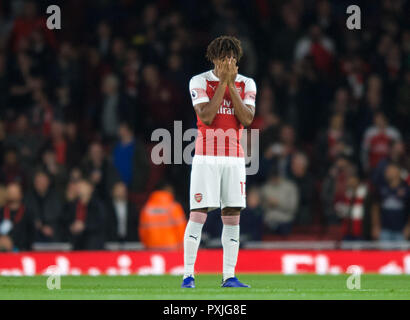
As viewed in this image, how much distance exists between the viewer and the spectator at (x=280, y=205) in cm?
1642

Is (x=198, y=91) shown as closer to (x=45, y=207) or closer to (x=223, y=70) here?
(x=223, y=70)

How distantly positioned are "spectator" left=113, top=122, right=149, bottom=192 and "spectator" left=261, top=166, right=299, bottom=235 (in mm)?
2166

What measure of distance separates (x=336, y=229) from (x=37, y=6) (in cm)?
734

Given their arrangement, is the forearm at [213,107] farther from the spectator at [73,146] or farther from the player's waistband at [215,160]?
the spectator at [73,146]

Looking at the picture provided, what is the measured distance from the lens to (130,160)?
17.1 metres

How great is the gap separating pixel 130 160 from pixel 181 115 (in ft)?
5.02

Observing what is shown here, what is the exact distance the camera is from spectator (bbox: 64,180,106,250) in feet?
50.5

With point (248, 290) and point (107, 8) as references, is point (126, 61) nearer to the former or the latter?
point (107, 8)

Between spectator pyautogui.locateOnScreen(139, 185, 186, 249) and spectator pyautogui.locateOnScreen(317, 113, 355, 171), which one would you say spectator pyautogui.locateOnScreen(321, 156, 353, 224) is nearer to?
spectator pyautogui.locateOnScreen(317, 113, 355, 171)

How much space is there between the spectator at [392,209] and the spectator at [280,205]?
141 centimetres

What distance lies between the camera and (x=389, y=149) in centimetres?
1700

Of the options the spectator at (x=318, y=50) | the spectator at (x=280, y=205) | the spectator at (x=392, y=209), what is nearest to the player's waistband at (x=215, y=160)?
the spectator at (x=392, y=209)

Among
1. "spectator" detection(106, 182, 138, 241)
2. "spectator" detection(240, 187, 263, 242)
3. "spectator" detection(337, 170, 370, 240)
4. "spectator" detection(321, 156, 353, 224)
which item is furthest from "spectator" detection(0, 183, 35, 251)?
"spectator" detection(337, 170, 370, 240)

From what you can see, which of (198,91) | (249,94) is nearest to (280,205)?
(249,94)
